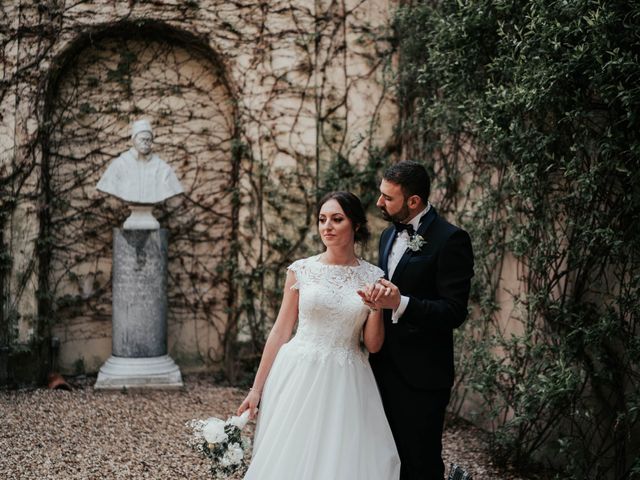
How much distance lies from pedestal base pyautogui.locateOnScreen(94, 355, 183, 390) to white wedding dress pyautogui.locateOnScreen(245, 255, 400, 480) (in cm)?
309

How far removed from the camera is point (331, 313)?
288cm

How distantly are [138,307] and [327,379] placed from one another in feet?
11.3

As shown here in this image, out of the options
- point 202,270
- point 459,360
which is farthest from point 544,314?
point 202,270

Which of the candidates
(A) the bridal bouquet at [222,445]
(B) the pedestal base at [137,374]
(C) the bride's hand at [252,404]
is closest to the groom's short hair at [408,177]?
(C) the bride's hand at [252,404]

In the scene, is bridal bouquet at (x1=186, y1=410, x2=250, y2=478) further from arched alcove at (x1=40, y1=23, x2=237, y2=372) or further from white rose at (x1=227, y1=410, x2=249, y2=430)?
arched alcove at (x1=40, y1=23, x2=237, y2=372)

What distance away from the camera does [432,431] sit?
9.31 feet

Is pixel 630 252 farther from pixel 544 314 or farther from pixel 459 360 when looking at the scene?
pixel 459 360

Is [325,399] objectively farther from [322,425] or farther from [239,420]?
[239,420]

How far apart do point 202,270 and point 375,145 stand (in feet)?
6.91

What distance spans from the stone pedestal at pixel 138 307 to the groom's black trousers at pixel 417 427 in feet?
11.0

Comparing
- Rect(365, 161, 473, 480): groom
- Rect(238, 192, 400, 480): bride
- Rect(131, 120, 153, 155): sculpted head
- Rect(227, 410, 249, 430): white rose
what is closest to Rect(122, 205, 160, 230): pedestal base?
Rect(131, 120, 153, 155): sculpted head

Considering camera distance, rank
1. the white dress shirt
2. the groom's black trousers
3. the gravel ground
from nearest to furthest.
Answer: the groom's black trousers < the white dress shirt < the gravel ground

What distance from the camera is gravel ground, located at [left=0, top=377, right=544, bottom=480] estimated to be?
4027 millimetres

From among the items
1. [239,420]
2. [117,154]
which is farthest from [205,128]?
[239,420]
